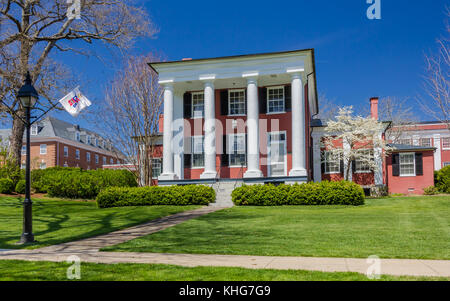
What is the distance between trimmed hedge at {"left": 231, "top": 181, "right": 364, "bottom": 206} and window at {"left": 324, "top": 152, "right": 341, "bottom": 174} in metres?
8.90

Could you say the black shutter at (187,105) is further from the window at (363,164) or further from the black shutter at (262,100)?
the window at (363,164)

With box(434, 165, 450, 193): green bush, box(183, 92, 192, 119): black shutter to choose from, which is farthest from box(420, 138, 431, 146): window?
box(183, 92, 192, 119): black shutter

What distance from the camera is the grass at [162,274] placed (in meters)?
5.48

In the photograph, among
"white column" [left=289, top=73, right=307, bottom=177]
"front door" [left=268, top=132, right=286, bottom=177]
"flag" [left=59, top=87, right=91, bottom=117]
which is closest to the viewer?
"flag" [left=59, top=87, right=91, bottom=117]

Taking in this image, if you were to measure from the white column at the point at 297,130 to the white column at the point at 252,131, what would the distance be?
7.03 feet

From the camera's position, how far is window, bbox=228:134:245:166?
81.9ft

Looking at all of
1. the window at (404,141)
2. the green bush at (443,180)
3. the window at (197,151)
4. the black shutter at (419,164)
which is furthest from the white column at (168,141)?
the window at (404,141)

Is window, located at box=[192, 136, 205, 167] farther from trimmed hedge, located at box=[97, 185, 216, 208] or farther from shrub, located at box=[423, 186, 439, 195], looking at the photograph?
shrub, located at box=[423, 186, 439, 195]

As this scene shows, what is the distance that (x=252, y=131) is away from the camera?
75.7 feet

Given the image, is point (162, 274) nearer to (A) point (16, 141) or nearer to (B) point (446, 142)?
(A) point (16, 141)

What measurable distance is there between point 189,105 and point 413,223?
17.5m

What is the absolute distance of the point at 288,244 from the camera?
862 centimetres

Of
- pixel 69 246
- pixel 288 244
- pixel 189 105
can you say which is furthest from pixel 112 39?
pixel 288 244
